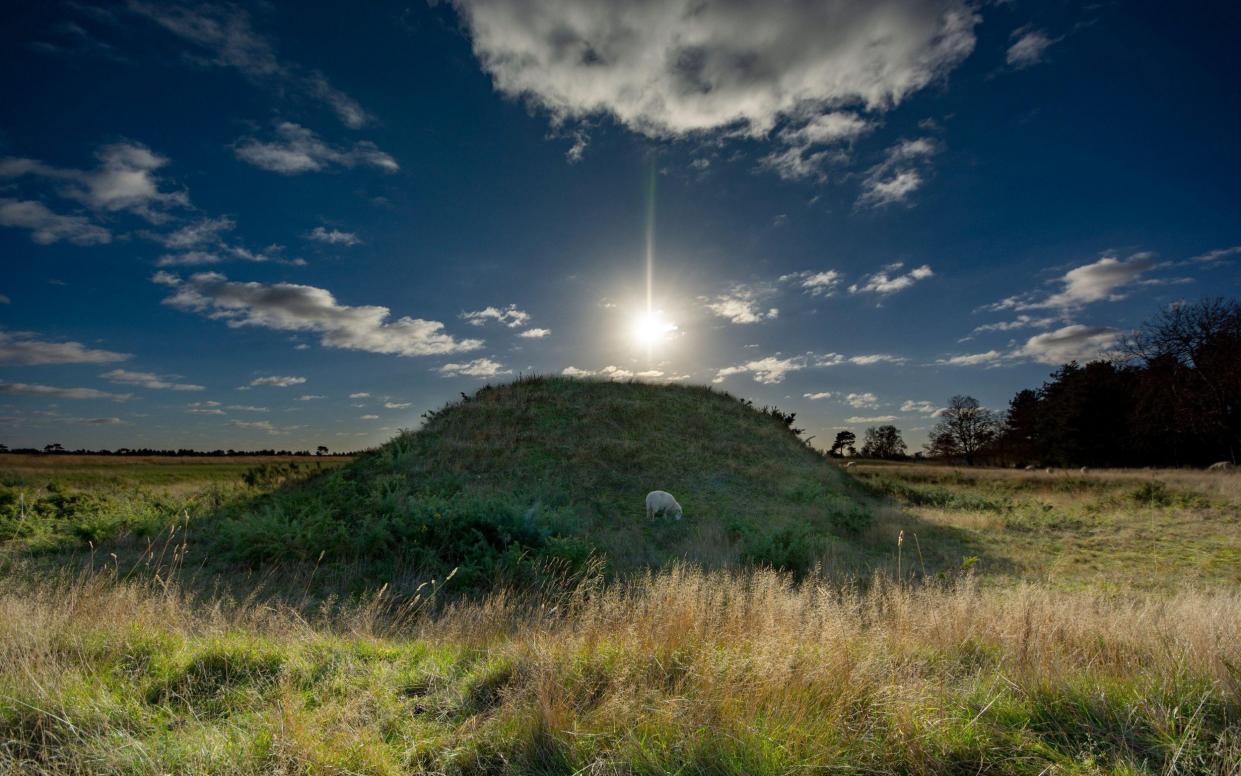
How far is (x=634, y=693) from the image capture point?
4.26 m

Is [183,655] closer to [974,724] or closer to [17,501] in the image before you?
[974,724]

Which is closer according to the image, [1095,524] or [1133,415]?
[1095,524]

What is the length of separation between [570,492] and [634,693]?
601 inches

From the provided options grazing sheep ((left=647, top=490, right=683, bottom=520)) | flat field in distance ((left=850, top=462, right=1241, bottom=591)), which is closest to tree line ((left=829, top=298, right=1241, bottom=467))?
flat field in distance ((left=850, top=462, right=1241, bottom=591))

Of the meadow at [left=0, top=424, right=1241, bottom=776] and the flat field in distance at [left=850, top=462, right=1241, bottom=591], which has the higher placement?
the meadow at [left=0, top=424, right=1241, bottom=776]

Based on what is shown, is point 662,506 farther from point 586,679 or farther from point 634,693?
point 634,693

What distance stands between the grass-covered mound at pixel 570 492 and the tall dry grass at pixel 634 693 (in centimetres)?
475

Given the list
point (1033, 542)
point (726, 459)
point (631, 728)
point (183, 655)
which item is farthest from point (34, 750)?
point (726, 459)

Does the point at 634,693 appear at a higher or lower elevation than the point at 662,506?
lower

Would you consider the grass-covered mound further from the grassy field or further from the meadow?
the meadow

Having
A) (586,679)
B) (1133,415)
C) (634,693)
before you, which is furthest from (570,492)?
(1133,415)

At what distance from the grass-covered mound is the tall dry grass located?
4747 millimetres

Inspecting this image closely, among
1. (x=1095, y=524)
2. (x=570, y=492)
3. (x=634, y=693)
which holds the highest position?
(x=570, y=492)

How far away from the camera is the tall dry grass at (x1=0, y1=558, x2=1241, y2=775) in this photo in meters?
3.45
